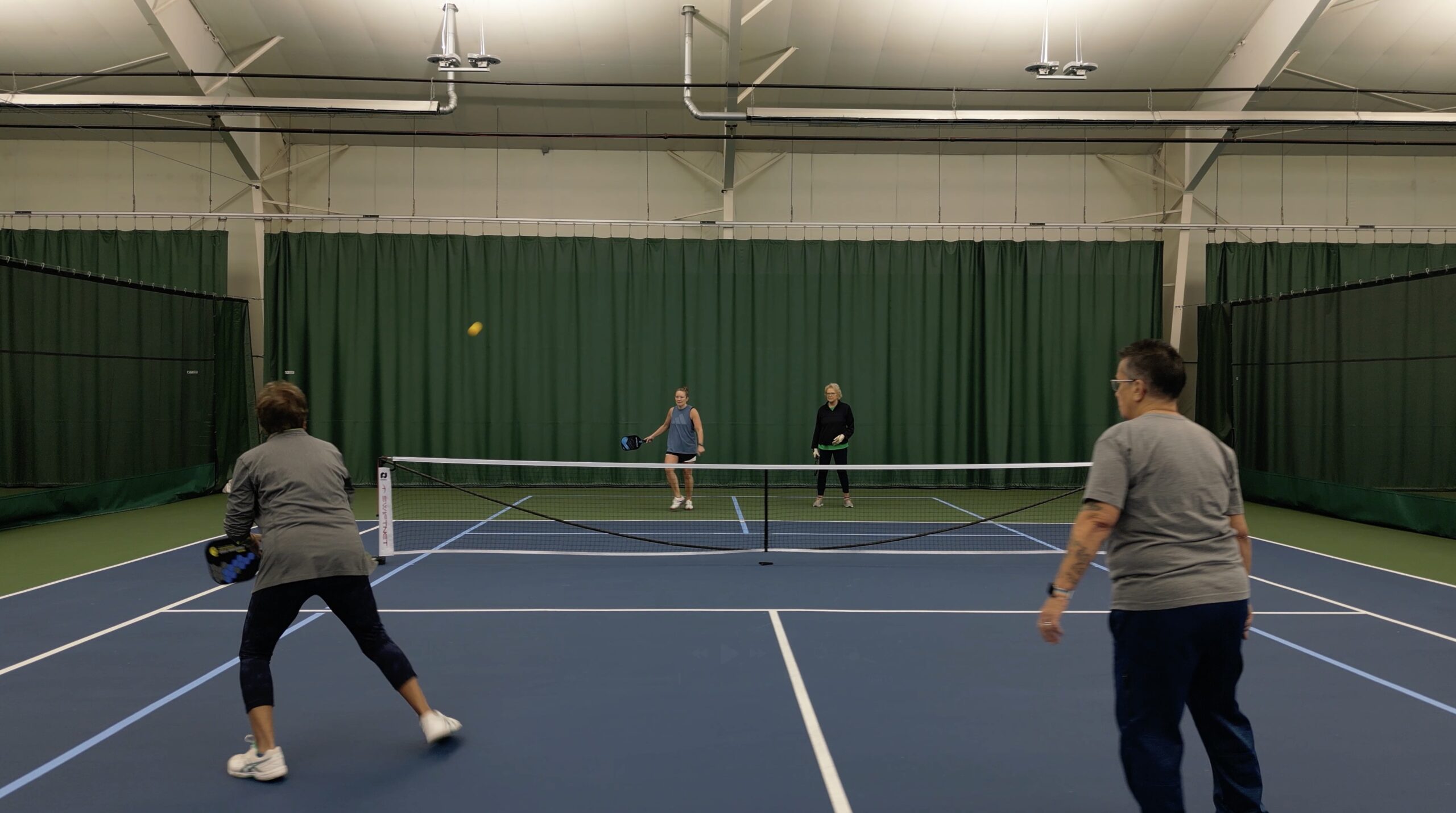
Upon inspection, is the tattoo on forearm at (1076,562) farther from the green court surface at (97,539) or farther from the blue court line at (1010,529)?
the green court surface at (97,539)

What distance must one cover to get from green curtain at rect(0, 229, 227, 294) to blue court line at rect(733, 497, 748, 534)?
893cm

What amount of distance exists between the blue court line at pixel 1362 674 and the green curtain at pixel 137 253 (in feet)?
49.0

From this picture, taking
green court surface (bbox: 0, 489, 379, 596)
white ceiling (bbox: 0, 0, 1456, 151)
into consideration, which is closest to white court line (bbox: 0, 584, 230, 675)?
green court surface (bbox: 0, 489, 379, 596)

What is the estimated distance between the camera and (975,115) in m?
10.9

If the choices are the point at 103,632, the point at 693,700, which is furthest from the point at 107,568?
the point at 693,700

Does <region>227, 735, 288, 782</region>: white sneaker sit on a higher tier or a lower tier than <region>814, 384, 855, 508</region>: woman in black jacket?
lower

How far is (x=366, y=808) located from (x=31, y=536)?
8.37m

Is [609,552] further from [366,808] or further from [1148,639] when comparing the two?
[1148,639]

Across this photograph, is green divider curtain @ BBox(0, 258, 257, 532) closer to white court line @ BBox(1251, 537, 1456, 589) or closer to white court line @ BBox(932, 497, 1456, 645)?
white court line @ BBox(932, 497, 1456, 645)

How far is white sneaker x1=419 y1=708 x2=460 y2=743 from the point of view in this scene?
3465mm

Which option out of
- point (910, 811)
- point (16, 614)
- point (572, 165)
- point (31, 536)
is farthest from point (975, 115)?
point (31, 536)

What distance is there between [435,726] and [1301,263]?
52.5ft

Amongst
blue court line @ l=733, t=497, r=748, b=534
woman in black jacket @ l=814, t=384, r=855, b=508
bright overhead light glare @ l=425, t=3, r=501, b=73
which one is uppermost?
bright overhead light glare @ l=425, t=3, r=501, b=73

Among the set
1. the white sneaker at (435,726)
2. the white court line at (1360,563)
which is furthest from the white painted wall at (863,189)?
the white sneaker at (435,726)
